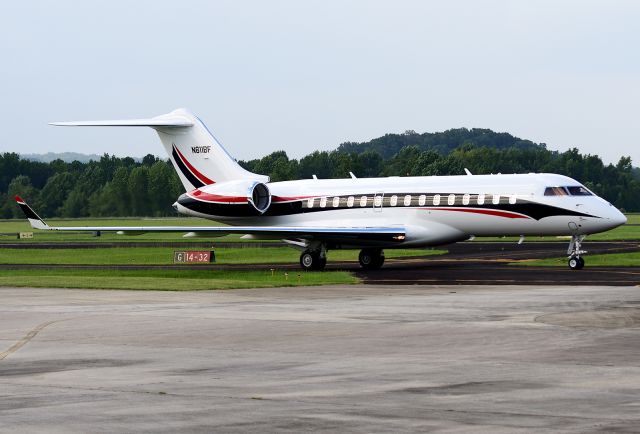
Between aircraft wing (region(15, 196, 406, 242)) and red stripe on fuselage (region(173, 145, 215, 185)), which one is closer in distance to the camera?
aircraft wing (region(15, 196, 406, 242))

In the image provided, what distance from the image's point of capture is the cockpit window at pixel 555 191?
41.1m

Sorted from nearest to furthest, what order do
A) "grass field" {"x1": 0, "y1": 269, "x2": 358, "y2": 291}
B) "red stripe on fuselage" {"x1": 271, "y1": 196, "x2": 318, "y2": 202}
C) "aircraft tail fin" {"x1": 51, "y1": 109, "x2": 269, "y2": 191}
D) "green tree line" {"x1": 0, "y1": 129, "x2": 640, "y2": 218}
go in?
"grass field" {"x1": 0, "y1": 269, "x2": 358, "y2": 291} → "red stripe on fuselage" {"x1": 271, "y1": 196, "x2": 318, "y2": 202} → "aircraft tail fin" {"x1": 51, "y1": 109, "x2": 269, "y2": 191} → "green tree line" {"x1": 0, "y1": 129, "x2": 640, "y2": 218}

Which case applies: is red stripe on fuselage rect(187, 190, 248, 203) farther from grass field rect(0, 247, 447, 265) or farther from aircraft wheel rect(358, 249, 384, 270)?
grass field rect(0, 247, 447, 265)

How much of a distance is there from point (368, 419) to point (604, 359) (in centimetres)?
575

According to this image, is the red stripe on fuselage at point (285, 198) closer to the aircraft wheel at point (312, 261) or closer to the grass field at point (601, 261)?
the aircraft wheel at point (312, 261)

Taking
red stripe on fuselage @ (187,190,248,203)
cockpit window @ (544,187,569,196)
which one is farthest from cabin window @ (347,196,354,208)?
cockpit window @ (544,187,569,196)

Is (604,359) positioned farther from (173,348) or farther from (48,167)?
(48,167)

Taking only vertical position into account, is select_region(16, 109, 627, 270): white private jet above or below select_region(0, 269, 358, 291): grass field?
above

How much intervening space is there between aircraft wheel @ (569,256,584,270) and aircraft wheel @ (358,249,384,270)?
312 inches

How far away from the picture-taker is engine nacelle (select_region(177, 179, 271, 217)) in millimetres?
46119

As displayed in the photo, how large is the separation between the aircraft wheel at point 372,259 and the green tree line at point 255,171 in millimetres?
77128

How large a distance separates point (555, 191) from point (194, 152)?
16.4 metres

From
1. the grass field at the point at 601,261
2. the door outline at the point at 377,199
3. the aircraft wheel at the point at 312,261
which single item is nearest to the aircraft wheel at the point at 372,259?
the door outline at the point at 377,199

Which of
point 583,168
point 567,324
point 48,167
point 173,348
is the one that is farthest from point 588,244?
point 48,167
